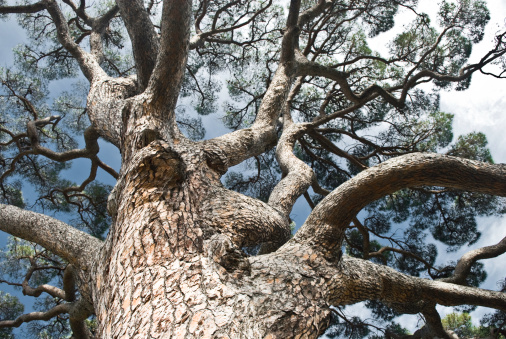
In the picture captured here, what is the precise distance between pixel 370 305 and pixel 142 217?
387 centimetres

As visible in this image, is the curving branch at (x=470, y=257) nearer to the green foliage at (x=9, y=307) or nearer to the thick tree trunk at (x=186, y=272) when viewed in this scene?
the thick tree trunk at (x=186, y=272)

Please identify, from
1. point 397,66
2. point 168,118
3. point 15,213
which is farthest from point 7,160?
point 397,66

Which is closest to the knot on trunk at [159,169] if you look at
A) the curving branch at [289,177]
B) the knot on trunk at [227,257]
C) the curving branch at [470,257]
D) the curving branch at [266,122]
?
the knot on trunk at [227,257]

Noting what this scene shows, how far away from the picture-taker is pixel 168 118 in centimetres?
202

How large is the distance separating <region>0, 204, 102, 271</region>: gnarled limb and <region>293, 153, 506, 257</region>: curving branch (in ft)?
3.37

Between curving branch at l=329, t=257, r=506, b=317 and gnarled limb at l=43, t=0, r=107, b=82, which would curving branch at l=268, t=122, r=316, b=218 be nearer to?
curving branch at l=329, t=257, r=506, b=317

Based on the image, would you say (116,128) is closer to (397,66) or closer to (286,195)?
(286,195)

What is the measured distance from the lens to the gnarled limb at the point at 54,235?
1645 millimetres

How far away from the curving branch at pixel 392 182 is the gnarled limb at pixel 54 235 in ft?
3.37

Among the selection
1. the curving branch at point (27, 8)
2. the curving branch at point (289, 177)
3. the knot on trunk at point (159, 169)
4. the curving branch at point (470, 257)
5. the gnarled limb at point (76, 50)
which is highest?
the curving branch at point (27, 8)

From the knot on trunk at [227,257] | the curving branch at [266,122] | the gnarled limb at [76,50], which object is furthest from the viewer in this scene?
the gnarled limb at [76,50]

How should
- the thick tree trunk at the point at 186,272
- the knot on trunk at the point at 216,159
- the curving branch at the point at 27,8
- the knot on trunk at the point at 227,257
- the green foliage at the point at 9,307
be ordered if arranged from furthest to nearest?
the green foliage at the point at 9,307 < the curving branch at the point at 27,8 < the knot on trunk at the point at 216,159 < the knot on trunk at the point at 227,257 < the thick tree trunk at the point at 186,272

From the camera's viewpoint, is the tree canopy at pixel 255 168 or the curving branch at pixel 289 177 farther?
the curving branch at pixel 289 177

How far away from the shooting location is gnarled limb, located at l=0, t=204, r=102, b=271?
1.64 m
